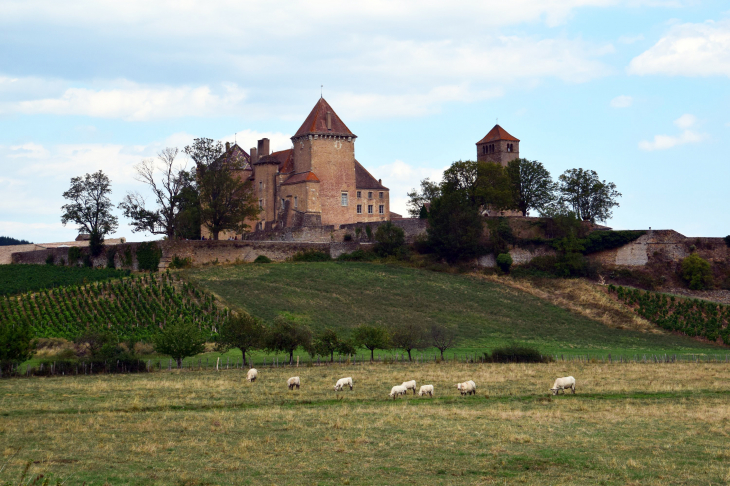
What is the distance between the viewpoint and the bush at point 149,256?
203ft

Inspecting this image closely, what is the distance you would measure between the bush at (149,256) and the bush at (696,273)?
4247 cm

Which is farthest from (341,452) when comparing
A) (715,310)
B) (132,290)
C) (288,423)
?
(715,310)

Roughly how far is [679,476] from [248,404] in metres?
13.4

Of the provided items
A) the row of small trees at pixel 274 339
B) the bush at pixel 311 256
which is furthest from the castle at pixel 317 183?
the row of small trees at pixel 274 339

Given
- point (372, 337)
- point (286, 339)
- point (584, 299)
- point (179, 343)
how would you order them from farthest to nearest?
point (584, 299) → point (372, 337) → point (286, 339) → point (179, 343)

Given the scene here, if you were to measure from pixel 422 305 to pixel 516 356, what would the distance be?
58.8ft

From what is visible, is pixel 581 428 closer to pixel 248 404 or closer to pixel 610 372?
pixel 248 404

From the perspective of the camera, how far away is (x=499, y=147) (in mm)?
93875

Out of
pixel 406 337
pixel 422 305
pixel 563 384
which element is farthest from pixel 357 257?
pixel 563 384

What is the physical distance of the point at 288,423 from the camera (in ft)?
67.7

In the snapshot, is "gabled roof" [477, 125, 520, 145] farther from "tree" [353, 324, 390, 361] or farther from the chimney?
"tree" [353, 324, 390, 361]

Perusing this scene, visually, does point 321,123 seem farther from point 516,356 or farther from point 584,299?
point 516,356

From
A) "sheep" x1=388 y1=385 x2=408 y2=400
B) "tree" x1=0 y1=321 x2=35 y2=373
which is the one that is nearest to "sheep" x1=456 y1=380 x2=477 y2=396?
"sheep" x1=388 y1=385 x2=408 y2=400

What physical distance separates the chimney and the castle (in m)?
2.81
